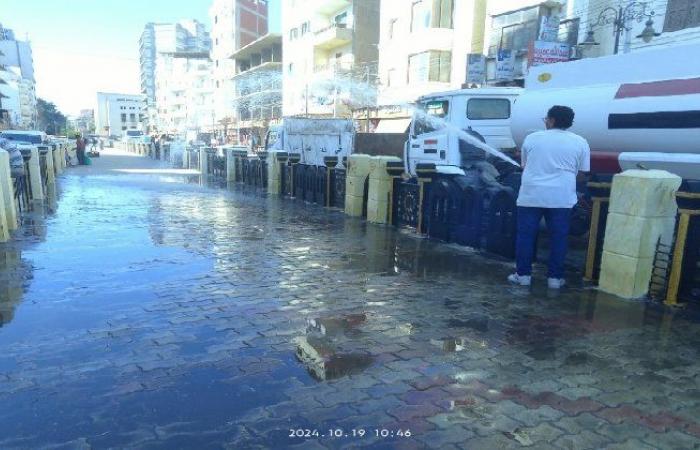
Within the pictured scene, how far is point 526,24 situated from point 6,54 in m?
119

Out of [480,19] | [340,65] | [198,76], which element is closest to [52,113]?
[198,76]

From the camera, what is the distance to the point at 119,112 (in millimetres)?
144250

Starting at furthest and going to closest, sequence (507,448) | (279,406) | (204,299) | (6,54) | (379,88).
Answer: (6,54)
(379,88)
(204,299)
(279,406)
(507,448)

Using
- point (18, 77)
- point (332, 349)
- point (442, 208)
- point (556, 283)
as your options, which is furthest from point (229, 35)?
point (332, 349)

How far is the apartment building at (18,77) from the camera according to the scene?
79.6 meters

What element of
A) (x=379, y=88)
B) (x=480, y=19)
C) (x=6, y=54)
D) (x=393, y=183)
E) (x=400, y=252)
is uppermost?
(x=6, y=54)

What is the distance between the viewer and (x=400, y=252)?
760 cm

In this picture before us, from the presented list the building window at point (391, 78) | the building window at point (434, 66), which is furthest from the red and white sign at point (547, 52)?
the building window at point (391, 78)

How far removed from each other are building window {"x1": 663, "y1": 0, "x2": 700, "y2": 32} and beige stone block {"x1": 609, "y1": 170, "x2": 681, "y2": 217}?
10441 millimetres

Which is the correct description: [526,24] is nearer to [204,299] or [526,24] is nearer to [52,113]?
[204,299]

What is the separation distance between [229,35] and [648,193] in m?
69.9

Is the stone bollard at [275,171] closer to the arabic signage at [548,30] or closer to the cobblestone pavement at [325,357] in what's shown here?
the cobblestone pavement at [325,357]

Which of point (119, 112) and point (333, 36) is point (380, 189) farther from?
point (119, 112)

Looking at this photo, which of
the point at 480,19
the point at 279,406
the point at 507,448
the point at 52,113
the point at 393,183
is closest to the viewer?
the point at 507,448
